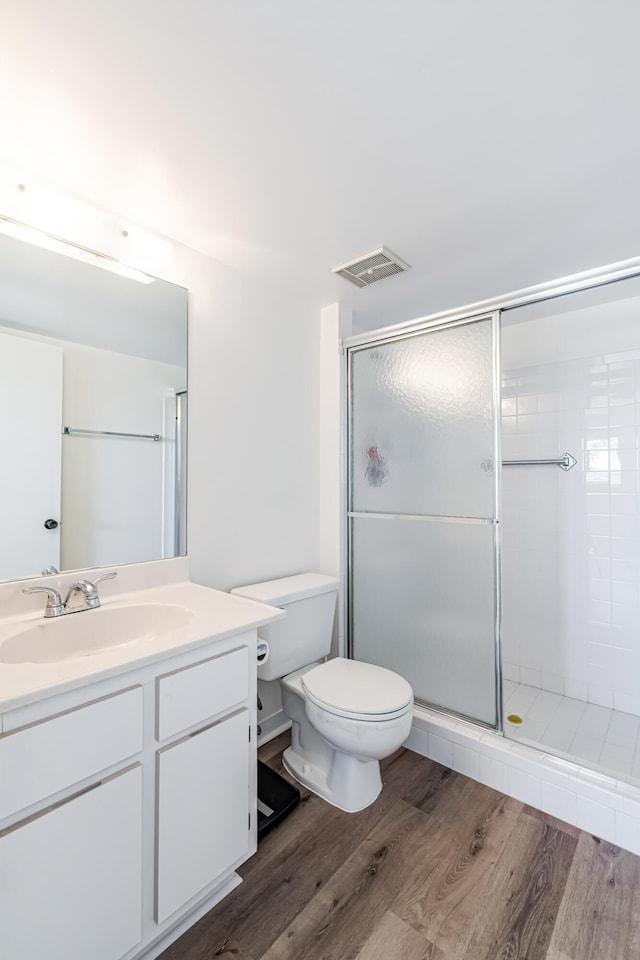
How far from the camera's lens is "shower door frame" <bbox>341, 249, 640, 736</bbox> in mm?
1570

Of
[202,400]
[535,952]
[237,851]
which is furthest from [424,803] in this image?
[202,400]

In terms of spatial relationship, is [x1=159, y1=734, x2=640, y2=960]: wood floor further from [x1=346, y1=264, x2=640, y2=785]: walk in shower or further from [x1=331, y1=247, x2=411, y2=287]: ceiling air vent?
[x1=331, y1=247, x2=411, y2=287]: ceiling air vent

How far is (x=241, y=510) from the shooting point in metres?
2.06

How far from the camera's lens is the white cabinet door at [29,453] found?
138 cm

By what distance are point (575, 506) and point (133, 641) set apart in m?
2.30

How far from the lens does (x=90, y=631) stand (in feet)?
4.56

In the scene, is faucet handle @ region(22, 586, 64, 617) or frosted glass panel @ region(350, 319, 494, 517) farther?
frosted glass panel @ region(350, 319, 494, 517)

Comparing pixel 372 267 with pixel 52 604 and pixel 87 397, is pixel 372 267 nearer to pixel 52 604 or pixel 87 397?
pixel 87 397

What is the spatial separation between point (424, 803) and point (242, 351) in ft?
6.67

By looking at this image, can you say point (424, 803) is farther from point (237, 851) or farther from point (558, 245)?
point (558, 245)

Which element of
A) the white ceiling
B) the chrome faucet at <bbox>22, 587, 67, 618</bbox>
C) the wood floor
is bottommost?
the wood floor

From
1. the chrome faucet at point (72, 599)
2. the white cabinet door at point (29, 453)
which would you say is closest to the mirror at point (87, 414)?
the white cabinet door at point (29, 453)

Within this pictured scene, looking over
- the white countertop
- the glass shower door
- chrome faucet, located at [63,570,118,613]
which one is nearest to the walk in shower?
the glass shower door

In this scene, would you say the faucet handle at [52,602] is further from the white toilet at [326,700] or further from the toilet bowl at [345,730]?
the toilet bowl at [345,730]
